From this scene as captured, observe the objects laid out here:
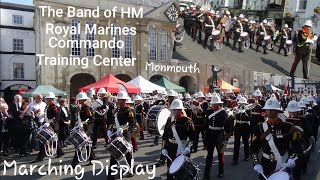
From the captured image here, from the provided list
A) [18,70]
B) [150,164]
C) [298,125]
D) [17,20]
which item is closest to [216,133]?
[298,125]

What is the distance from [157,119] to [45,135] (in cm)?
320

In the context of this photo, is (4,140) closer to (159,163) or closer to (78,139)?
(78,139)

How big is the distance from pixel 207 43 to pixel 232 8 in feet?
90.3

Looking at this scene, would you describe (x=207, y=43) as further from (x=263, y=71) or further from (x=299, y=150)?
(x=299, y=150)

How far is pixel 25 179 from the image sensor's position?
26.3 ft

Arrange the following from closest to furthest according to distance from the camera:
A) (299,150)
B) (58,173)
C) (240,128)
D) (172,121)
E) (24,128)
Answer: (299,150)
(172,121)
(58,173)
(240,128)
(24,128)

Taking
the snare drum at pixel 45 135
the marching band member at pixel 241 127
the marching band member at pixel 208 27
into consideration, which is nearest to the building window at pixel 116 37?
the marching band member at pixel 208 27

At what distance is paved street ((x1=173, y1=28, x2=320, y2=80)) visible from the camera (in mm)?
14236

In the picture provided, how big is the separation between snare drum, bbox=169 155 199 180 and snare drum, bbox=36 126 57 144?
4441mm

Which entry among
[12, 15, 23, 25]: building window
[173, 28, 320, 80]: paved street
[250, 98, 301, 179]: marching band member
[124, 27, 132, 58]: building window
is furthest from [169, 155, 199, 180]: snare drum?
[12, 15, 23, 25]: building window

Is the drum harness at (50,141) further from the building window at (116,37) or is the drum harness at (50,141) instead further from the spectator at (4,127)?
the building window at (116,37)

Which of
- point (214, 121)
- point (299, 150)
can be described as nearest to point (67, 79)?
point (214, 121)

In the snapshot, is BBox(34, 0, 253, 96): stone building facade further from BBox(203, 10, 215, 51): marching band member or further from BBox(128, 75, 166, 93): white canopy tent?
BBox(128, 75, 166, 93): white canopy tent

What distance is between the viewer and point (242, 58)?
19859mm
